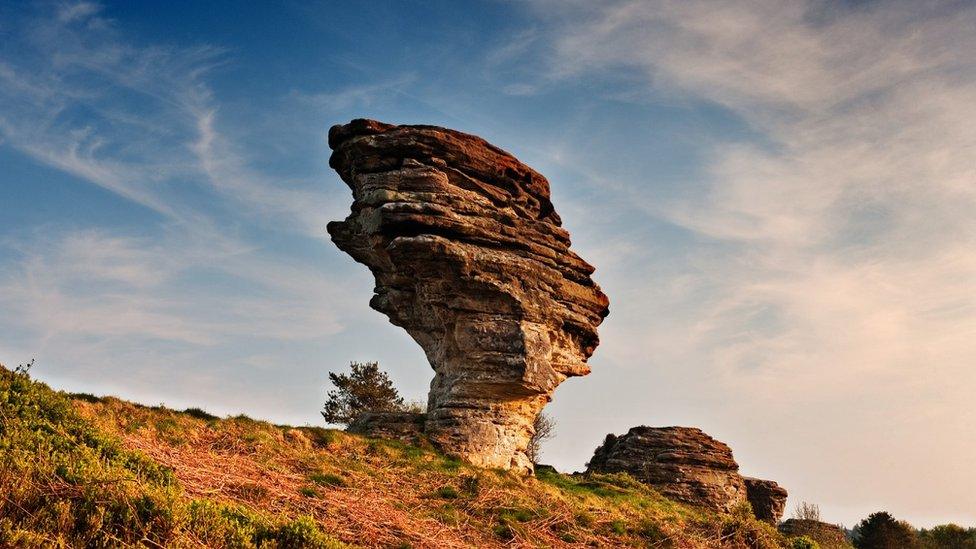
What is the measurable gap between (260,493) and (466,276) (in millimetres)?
12496

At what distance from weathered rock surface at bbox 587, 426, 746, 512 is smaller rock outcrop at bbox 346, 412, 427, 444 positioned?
644 inches

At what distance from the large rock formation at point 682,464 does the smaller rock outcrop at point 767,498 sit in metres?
6.99

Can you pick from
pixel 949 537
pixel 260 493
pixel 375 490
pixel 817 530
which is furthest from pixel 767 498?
pixel 260 493

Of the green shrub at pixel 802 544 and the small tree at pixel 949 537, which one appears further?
the small tree at pixel 949 537

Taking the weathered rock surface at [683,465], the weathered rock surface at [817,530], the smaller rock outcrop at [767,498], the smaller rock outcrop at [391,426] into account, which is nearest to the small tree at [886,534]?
the weathered rock surface at [817,530]

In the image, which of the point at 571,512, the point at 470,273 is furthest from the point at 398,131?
the point at 571,512

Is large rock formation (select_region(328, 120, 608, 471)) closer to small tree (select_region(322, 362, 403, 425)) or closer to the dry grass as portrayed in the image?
the dry grass

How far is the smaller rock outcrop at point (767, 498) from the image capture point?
4328 centimetres

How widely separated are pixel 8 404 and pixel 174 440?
5524mm

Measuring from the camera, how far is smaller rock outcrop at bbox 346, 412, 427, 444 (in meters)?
24.5

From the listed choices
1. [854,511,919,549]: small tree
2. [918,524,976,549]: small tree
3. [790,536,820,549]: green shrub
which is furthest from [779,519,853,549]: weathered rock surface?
[790,536,820,549]: green shrub

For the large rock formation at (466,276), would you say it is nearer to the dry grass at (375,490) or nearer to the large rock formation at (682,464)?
the dry grass at (375,490)

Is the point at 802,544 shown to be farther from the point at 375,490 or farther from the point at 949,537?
the point at 949,537

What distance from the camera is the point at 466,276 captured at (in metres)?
24.8
